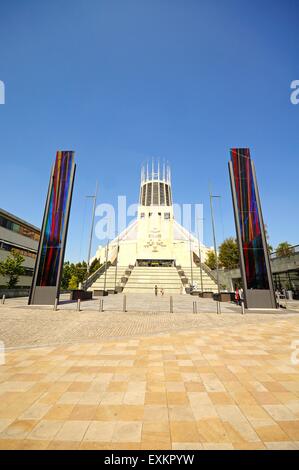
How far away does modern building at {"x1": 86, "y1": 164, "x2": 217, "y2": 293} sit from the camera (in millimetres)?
41219

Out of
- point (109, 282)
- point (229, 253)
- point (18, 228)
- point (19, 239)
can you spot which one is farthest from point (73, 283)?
point (229, 253)

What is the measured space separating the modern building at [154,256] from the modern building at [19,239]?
1107 cm

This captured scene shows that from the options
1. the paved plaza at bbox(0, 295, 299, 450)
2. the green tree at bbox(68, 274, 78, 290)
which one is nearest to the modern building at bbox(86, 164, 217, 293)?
the green tree at bbox(68, 274, 78, 290)

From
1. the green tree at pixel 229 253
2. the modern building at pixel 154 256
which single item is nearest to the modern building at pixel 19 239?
the modern building at pixel 154 256

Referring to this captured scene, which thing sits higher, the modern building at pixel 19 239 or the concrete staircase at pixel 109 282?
the modern building at pixel 19 239

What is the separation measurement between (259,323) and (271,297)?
579 centimetres

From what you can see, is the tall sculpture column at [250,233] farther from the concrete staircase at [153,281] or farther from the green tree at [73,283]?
the green tree at [73,283]

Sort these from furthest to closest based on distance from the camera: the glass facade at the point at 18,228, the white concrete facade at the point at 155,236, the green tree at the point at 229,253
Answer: the white concrete facade at the point at 155,236 < the green tree at the point at 229,253 < the glass facade at the point at 18,228

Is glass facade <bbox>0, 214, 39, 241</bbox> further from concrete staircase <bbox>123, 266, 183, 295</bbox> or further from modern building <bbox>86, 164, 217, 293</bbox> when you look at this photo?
concrete staircase <bbox>123, 266, 183, 295</bbox>

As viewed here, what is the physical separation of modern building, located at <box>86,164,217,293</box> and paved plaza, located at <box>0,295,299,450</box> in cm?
2336

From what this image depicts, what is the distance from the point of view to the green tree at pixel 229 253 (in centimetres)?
4798

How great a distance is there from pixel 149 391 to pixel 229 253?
159 ft
